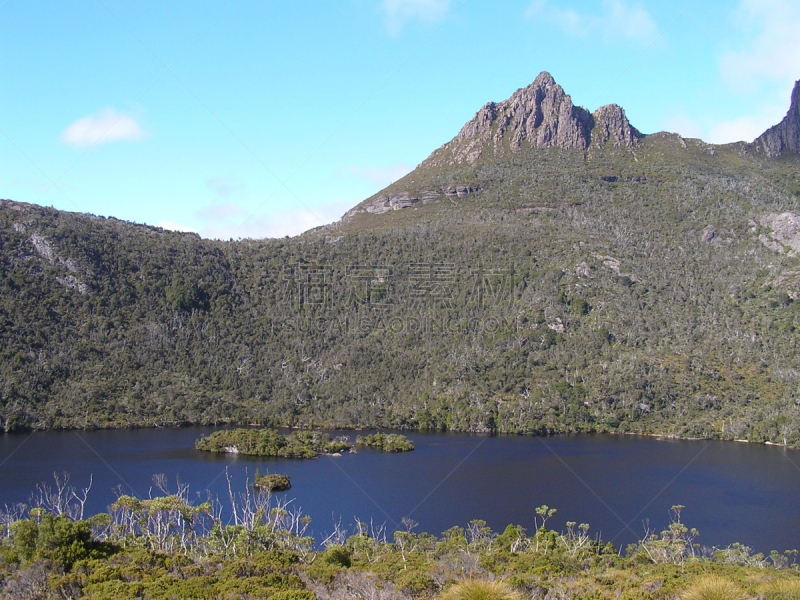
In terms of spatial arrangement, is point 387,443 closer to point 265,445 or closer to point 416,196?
point 265,445

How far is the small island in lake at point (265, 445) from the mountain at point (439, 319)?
22.2 metres

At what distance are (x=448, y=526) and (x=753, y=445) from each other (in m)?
64.0

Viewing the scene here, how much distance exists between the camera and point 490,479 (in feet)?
241

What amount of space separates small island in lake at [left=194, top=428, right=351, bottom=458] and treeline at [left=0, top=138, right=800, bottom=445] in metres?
21.7

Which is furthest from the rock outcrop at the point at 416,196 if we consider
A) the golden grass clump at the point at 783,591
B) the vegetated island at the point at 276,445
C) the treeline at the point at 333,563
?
the golden grass clump at the point at 783,591

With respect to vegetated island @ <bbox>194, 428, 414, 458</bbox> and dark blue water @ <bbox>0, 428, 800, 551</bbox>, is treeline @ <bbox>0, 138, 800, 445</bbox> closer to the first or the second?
dark blue water @ <bbox>0, 428, 800, 551</bbox>

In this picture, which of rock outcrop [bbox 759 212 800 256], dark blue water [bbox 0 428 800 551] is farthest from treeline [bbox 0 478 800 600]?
rock outcrop [bbox 759 212 800 256]

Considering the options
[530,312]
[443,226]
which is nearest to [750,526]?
[530,312]

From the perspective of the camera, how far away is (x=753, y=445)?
99.9 m

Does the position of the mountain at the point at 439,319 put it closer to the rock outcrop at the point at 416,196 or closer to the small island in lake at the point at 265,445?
the rock outcrop at the point at 416,196

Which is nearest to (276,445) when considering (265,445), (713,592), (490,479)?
(265,445)

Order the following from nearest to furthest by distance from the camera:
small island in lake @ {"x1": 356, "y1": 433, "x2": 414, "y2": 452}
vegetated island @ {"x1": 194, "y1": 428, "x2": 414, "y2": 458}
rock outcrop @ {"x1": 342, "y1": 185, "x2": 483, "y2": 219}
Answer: vegetated island @ {"x1": 194, "y1": 428, "x2": 414, "y2": 458} → small island in lake @ {"x1": 356, "y1": 433, "x2": 414, "y2": 452} → rock outcrop @ {"x1": 342, "y1": 185, "x2": 483, "y2": 219}

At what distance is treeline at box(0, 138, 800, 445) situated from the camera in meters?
114

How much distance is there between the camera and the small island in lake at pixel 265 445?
298 feet
